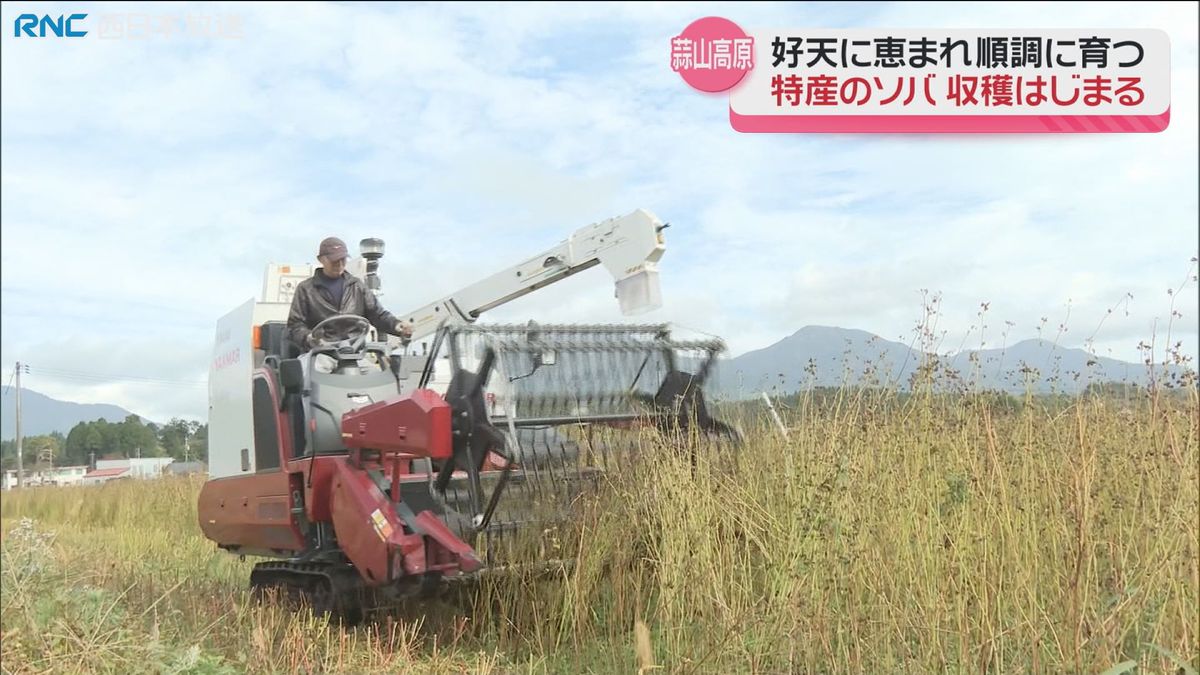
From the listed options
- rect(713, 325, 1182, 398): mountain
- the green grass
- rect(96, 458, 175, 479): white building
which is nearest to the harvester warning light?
the green grass

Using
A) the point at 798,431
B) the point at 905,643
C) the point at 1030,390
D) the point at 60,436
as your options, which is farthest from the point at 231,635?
the point at 60,436

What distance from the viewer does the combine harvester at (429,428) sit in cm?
530

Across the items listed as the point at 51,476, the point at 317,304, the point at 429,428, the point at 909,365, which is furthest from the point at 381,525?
the point at 51,476

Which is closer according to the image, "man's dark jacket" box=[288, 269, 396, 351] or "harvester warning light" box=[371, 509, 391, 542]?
"harvester warning light" box=[371, 509, 391, 542]

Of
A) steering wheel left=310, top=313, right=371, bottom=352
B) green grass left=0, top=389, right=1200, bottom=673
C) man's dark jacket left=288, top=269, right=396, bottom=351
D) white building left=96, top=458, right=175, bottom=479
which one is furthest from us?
white building left=96, top=458, right=175, bottom=479

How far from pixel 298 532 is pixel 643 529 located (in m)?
2.28

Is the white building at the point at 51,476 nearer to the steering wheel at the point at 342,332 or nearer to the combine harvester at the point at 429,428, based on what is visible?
the combine harvester at the point at 429,428

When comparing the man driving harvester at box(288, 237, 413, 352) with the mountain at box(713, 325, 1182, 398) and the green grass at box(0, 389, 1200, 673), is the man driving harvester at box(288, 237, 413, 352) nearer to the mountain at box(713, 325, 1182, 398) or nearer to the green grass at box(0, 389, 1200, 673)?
the green grass at box(0, 389, 1200, 673)

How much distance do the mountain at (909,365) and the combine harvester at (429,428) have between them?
2.07 feet

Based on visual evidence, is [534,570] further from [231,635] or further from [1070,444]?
[1070,444]

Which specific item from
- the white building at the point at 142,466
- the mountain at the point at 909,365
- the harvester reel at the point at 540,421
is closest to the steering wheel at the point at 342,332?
the harvester reel at the point at 540,421

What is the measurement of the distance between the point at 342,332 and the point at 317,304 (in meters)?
0.27

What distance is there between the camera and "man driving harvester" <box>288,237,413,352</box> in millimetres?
6715

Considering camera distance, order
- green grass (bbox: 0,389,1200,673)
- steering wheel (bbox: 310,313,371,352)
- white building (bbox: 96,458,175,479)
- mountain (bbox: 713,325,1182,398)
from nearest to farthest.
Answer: green grass (bbox: 0,389,1200,673) → mountain (bbox: 713,325,1182,398) → steering wheel (bbox: 310,313,371,352) → white building (bbox: 96,458,175,479)
